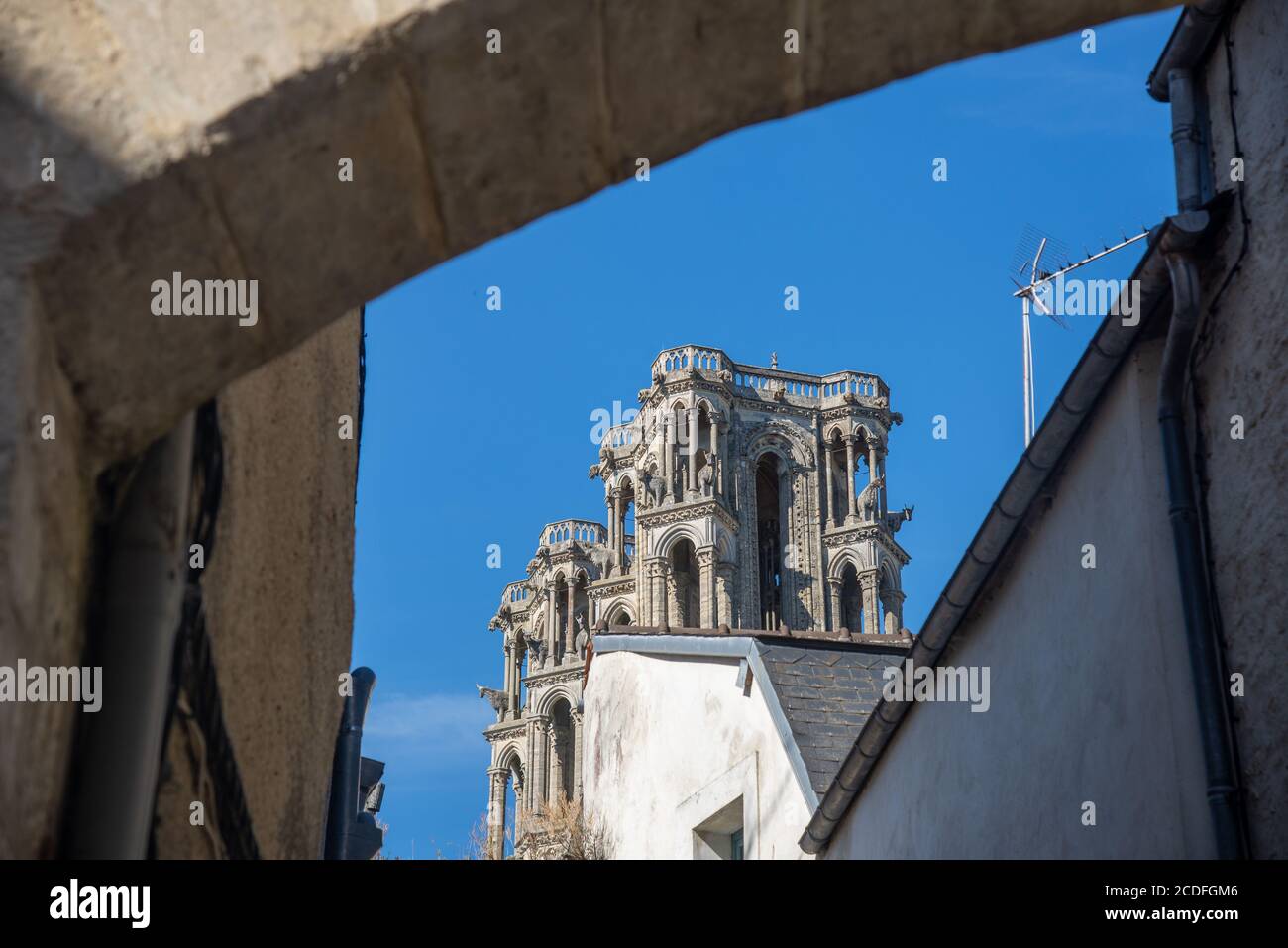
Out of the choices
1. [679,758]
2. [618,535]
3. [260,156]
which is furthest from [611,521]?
[260,156]

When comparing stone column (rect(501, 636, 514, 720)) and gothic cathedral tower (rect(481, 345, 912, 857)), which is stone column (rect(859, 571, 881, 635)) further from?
stone column (rect(501, 636, 514, 720))

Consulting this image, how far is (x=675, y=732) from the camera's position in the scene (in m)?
14.9

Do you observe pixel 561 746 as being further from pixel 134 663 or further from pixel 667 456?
pixel 134 663

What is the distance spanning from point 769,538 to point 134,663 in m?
71.2

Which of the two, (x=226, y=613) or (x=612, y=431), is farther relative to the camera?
(x=612, y=431)

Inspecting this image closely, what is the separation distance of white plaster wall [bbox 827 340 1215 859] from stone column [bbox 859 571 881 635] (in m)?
60.9

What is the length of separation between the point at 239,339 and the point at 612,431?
72.1 meters

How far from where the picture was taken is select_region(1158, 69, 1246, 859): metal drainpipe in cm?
561

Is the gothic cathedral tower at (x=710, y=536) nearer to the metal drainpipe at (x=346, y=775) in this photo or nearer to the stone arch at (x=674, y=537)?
the stone arch at (x=674, y=537)

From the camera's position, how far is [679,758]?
14.7 metres
